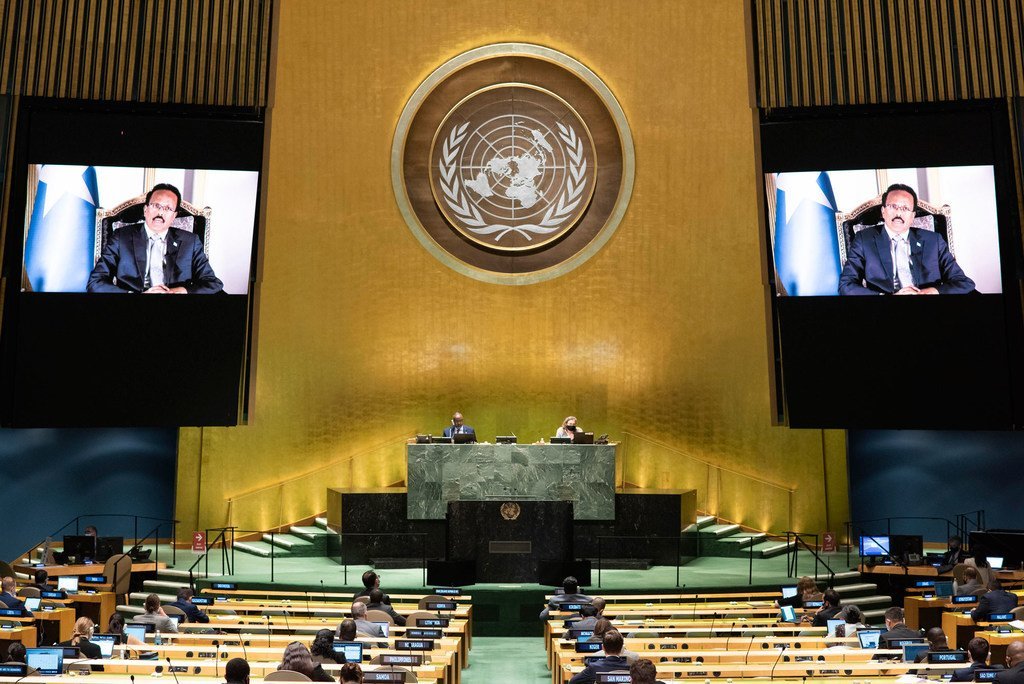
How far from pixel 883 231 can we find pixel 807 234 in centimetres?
90

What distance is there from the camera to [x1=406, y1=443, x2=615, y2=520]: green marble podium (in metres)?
13.9

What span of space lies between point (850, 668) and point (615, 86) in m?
11.0

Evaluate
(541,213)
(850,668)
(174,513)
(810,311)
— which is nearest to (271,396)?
(174,513)

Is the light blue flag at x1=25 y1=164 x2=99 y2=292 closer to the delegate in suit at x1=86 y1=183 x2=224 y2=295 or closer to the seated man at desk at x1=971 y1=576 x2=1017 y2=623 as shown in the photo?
the delegate in suit at x1=86 y1=183 x2=224 y2=295

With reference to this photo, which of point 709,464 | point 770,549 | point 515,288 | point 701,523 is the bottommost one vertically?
point 770,549

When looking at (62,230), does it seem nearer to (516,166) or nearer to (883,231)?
(516,166)

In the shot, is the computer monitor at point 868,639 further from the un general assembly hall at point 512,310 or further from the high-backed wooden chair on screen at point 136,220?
the high-backed wooden chair on screen at point 136,220

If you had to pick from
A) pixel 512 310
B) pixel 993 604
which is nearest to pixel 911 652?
pixel 993 604

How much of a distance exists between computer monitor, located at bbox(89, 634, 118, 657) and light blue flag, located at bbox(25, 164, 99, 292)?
Result: 24.1ft

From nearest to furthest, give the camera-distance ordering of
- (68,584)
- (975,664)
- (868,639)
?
(975,664), (868,639), (68,584)

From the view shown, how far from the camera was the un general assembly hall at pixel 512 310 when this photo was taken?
43.2 feet

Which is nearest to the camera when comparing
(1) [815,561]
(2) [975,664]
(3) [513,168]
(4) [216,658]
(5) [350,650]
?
(2) [975,664]

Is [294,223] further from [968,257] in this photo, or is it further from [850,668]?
[850,668]

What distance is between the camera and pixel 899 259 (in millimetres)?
14344
